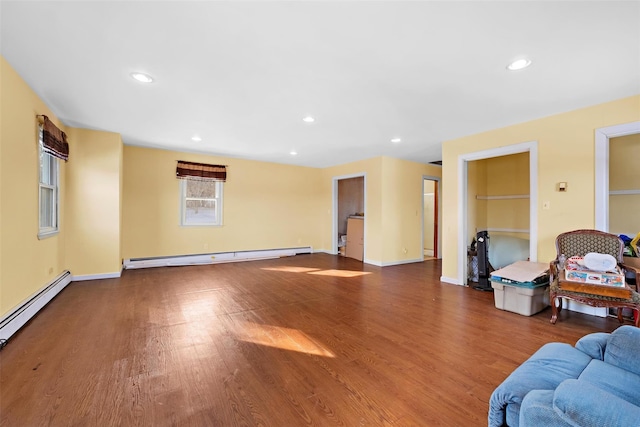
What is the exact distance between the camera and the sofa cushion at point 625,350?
3.94 ft

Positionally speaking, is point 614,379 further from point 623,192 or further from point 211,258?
point 211,258

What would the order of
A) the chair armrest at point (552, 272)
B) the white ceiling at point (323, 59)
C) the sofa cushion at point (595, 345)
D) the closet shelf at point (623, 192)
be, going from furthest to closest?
the closet shelf at point (623, 192) < the chair armrest at point (552, 272) < the white ceiling at point (323, 59) < the sofa cushion at point (595, 345)

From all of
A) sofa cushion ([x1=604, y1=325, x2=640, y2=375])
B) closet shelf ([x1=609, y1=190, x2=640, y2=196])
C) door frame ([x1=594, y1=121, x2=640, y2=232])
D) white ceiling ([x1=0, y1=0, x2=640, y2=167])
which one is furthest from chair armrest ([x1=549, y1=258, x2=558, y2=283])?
closet shelf ([x1=609, y1=190, x2=640, y2=196])

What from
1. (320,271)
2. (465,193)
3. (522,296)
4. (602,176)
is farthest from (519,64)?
(320,271)

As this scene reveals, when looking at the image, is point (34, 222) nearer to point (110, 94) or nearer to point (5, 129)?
point (5, 129)

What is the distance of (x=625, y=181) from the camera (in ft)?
13.4

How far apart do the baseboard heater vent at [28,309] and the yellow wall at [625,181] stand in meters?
7.57

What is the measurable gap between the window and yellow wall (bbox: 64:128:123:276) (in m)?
1.45

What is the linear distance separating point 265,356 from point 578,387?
74.9 inches

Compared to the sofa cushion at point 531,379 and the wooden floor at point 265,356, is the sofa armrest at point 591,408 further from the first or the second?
the wooden floor at point 265,356

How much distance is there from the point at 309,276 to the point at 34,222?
3738 millimetres

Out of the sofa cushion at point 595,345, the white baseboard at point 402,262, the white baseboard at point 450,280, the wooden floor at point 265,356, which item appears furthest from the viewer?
the white baseboard at point 402,262

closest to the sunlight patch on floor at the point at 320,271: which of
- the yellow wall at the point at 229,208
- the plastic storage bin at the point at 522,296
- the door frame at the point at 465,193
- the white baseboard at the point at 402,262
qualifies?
the white baseboard at the point at 402,262

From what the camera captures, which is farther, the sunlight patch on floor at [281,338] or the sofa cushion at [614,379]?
the sunlight patch on floor at [281,338]
